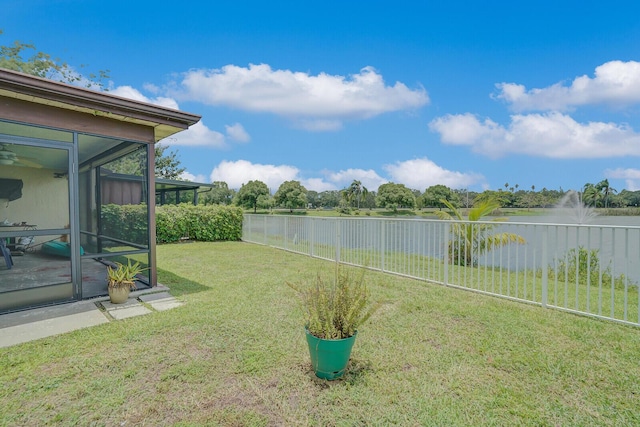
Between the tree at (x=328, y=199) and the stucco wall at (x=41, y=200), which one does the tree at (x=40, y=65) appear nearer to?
the stucco wall at (x=41, y=200)

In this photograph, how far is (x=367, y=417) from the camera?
189cm

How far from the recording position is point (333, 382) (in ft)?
7.43

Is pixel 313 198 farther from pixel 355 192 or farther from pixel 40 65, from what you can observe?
pixel 40 65

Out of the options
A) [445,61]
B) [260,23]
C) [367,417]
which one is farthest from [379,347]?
[445,61]

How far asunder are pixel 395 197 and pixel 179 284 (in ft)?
134

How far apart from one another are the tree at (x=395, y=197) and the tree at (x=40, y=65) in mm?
33282

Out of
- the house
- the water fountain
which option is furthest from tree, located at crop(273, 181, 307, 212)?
the house

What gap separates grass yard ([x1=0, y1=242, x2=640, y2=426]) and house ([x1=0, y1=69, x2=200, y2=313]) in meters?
1.40

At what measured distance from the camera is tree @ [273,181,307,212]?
4531 centimetres

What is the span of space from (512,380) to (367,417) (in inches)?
46.3

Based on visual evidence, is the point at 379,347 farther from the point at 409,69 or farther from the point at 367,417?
the point at 409,69

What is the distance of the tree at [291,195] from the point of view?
45312mm

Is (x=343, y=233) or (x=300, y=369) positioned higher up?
(x=343, y=233)

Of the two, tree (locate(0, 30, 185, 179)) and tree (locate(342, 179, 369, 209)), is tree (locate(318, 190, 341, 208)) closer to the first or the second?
tree (locate(342, 179, 369, 209))
